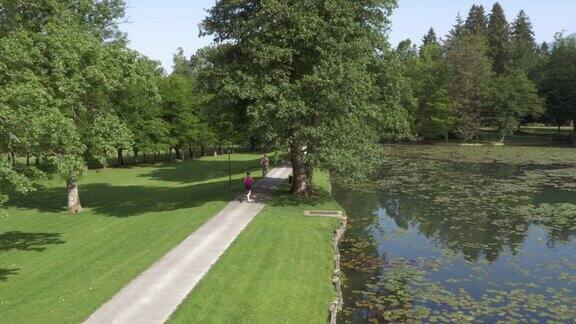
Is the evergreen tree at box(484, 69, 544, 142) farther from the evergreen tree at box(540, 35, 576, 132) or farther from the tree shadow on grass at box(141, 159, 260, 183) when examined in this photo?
the tree shadow on grass at box(141, 159, 260, 183)

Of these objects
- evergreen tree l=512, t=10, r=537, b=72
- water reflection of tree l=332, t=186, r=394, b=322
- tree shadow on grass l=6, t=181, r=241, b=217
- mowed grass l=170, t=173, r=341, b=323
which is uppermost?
evergreen tree l=512, t=10, r=537, b=72

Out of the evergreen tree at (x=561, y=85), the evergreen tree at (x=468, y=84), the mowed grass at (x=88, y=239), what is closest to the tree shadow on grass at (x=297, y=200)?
the mowed grass at (x=88, y=239)

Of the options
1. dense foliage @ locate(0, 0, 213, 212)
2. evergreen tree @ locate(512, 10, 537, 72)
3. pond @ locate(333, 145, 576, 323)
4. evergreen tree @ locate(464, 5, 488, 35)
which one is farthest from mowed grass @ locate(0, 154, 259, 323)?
evergreen tree @ locate(464, 5, 488, 35)

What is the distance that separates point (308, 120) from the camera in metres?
31.5

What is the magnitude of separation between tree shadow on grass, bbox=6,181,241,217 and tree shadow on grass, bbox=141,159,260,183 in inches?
276

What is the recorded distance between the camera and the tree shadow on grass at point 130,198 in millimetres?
35194

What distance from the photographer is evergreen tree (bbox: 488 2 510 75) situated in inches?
5246

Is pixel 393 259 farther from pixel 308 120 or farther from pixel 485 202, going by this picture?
pixel 485 202

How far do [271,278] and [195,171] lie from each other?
39534 mm

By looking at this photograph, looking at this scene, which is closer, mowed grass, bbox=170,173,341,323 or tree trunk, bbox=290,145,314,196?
mowed grass, bbox=170,173,341,323

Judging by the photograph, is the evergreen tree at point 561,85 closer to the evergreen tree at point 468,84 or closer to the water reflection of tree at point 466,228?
the evergreen tree at point 468,84

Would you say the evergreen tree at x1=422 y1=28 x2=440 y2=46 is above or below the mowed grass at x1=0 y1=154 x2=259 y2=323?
above

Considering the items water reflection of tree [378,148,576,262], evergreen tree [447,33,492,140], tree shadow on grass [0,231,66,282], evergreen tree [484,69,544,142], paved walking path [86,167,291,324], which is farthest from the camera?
evergreen tree [484,69,544,142]

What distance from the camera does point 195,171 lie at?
2296 inches
